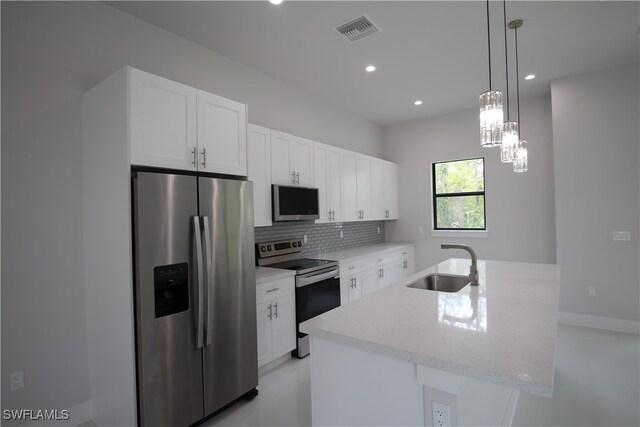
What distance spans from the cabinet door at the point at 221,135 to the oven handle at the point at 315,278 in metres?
1.23

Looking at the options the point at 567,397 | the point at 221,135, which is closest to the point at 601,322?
the point at 567,397

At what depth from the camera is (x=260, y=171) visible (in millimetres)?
3275

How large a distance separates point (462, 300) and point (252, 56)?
303cm

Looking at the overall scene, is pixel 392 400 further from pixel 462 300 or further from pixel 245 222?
pixel 245 222

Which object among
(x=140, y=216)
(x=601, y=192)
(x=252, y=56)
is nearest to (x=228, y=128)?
(x=140, y=216)

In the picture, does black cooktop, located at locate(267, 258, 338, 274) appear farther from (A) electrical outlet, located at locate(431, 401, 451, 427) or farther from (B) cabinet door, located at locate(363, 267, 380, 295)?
(A) electrical outlet, located at locate(431, 401, 451, 427)

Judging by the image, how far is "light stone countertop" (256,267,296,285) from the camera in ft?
9.49

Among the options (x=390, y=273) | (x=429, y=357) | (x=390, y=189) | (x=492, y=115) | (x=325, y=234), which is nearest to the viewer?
(x=429, y=357)

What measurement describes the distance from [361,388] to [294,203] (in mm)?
2382

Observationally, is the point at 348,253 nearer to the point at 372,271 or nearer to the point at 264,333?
the point at 372,271

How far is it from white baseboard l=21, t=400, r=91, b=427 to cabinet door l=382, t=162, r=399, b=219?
4.50m

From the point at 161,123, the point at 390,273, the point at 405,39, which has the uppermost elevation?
the point at 405,39

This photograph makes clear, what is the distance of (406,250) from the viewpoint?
551 cm

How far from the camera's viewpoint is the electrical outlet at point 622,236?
3.78m
